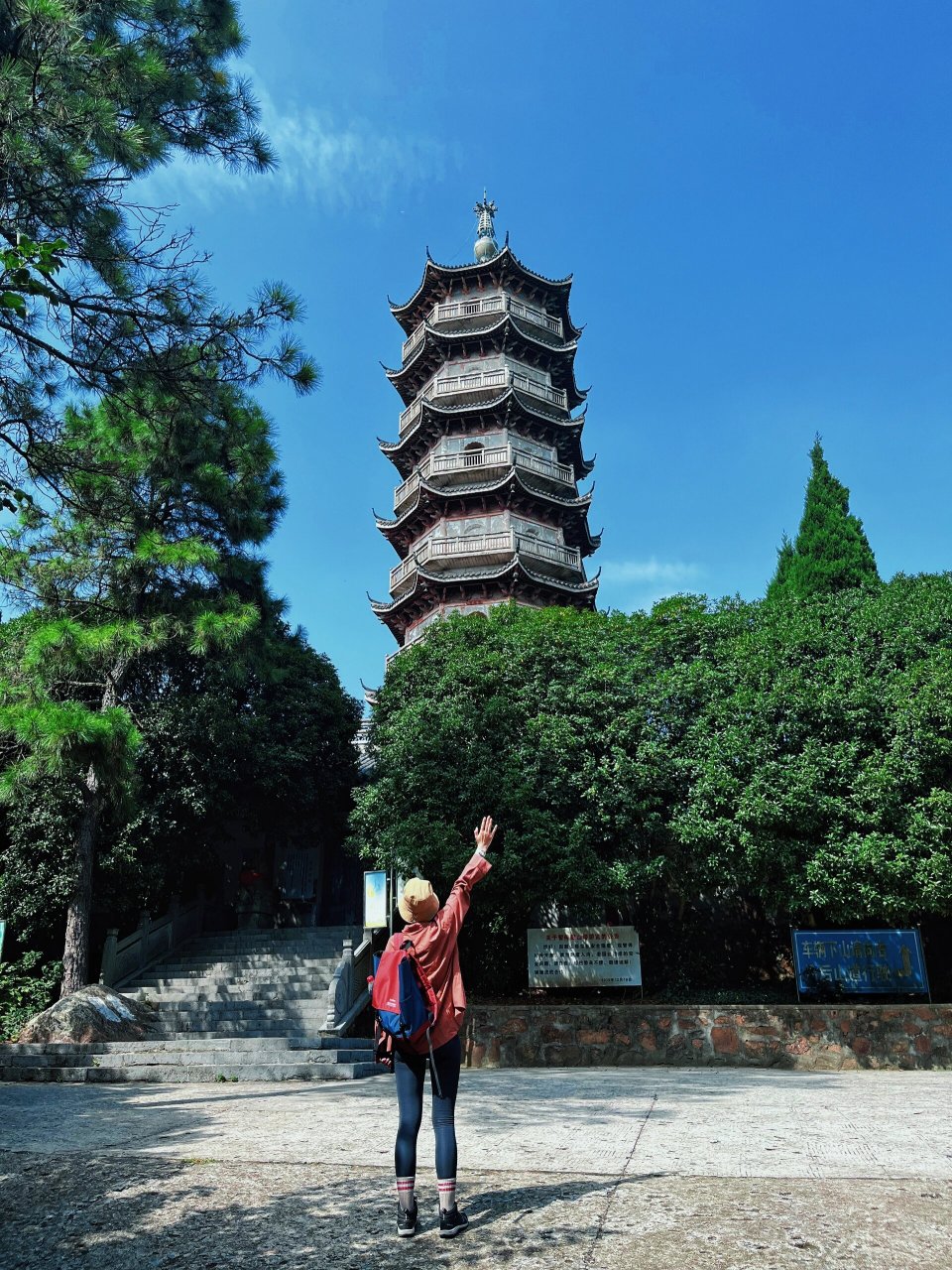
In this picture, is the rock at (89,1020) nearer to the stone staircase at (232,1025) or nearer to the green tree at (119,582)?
the stone staircase at (232,1025)

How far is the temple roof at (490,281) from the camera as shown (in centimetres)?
2591

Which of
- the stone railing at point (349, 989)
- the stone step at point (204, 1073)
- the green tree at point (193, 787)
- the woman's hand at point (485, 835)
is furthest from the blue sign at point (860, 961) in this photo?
the woman's hand at point (485, 835)

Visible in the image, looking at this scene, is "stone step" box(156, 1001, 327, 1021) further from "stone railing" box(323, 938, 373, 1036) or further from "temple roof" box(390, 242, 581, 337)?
"temple roof" box(390, 242, 581, 337)

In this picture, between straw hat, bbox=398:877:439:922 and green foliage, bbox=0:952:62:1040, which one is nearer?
straw hat, bbox=398:877:439:922

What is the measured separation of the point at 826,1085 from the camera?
7824mm

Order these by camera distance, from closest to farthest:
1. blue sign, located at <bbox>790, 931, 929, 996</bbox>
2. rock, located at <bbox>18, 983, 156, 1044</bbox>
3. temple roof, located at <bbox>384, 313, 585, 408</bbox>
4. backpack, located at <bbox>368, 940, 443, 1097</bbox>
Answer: backpack, located at <bbox>368, 940, 443, 1097</bbox> → rock, located at <bbox>18, 983, 156, 1044</bbox> → blue sign, located at <bbox>790, 931, 929, 996</bbox> → temple roof, located at <bbox>384, 313, 585, 408</bbox>

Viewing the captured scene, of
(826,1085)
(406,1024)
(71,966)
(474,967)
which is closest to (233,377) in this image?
(406,1024)

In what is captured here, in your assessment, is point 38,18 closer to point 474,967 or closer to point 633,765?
point 633,765

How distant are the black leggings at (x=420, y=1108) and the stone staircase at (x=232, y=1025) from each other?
6.57 meters

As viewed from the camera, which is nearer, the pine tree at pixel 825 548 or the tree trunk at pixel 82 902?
the tree trunk at pixel 82 902

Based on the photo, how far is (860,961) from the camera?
1136cm

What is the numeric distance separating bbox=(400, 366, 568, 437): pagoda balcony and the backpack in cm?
2207

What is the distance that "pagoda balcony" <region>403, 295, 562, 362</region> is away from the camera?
25562mm

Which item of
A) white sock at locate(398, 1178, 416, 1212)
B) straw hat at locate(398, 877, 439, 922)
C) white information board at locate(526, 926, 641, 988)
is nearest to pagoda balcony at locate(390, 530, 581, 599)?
white information board at locate(526, 926, 641, 988)
